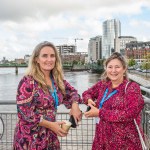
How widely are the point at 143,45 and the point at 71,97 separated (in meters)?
→ 125

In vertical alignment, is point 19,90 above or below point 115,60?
below

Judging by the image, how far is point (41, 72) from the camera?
9.49 feet

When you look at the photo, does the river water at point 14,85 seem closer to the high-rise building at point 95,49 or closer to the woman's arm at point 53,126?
the woman's arm at point 53,126

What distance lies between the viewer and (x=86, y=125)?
13.8 feet

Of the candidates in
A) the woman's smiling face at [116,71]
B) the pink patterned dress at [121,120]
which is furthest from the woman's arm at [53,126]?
the woman's smiling face at [116,71]

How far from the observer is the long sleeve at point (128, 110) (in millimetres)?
2701

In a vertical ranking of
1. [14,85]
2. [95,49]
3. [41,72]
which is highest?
[95,49]

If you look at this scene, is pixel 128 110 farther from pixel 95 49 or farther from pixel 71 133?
pixel 95 49

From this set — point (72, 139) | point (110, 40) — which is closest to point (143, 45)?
point (110, 40)

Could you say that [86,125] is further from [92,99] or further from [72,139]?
[92,99]

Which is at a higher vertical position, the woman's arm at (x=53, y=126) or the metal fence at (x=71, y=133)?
the woman's arm at (x=53, y=126)

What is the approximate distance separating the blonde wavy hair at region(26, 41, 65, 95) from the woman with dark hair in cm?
36

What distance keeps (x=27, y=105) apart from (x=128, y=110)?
2.71 ft

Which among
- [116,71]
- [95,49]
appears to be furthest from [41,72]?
[95,49]
